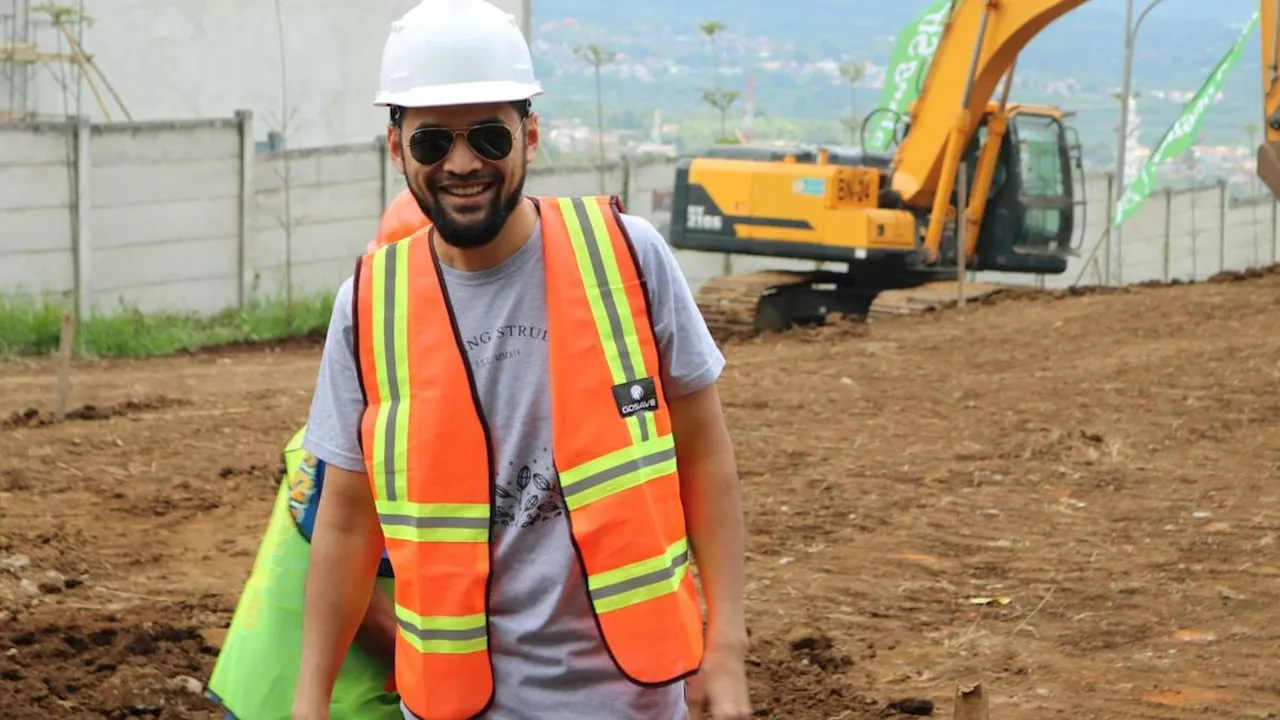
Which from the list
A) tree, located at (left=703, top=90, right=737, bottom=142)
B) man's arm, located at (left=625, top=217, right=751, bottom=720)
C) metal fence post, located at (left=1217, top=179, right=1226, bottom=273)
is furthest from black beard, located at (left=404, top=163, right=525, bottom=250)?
metal fence post, located at (left=1217, top=179, right=1226, bottom=273)

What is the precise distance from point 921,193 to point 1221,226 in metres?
14.8

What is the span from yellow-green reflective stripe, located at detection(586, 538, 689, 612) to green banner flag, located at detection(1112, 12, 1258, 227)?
16009 mm

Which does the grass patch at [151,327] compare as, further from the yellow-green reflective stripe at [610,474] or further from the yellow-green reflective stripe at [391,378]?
the yellow-green reflective stripe at [610,474]

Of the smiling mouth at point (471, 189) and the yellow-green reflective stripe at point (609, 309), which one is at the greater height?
the smiling mouth at point (471, 189)

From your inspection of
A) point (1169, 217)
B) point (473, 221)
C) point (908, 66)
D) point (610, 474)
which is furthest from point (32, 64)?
point (610, 474)

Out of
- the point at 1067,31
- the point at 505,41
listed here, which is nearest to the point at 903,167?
the point at 505,41

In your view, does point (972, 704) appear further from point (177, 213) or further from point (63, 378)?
point (177, 213)

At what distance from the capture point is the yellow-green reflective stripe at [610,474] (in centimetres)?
286

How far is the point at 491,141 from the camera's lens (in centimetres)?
290

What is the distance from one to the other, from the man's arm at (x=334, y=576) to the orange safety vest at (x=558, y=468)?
0.36ft

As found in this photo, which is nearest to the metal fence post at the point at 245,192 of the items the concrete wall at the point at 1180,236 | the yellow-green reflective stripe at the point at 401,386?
the concrete wall at the point at 1180,236

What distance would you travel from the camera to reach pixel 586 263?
2.93 metres

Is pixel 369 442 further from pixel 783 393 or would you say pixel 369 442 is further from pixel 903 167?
pixel 903 167

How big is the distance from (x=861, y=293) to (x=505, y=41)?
52.3 feet
